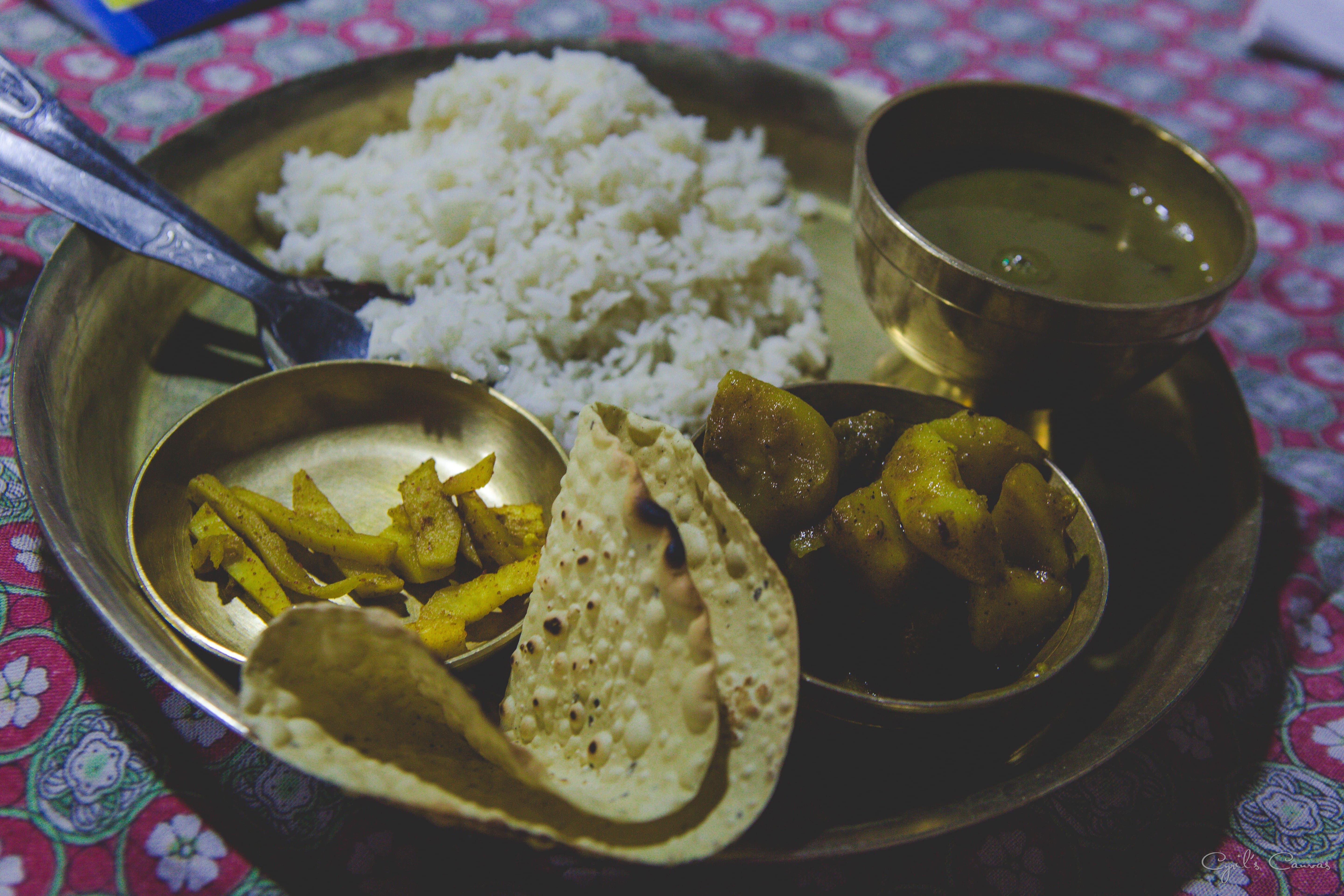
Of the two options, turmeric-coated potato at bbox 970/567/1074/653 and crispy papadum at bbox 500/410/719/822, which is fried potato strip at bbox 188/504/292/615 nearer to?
crispy papadum at bbox 500/410/719/822

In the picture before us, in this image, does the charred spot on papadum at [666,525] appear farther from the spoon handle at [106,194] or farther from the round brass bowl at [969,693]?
the spoon handle at [106,194]

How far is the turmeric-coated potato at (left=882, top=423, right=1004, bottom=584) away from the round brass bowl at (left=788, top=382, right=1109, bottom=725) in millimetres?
132

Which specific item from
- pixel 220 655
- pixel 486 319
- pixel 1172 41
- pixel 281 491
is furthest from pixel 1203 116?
pixel 220 655

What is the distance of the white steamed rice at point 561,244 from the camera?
1567 mm

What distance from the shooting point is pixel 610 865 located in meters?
0.95

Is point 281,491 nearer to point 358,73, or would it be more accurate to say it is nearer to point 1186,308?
point 358,73

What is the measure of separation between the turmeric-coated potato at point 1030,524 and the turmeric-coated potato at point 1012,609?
0.03m

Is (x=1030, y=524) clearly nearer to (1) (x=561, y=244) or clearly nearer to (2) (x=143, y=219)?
(1) (x=561, y=244)

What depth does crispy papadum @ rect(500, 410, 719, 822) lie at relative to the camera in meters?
0.91

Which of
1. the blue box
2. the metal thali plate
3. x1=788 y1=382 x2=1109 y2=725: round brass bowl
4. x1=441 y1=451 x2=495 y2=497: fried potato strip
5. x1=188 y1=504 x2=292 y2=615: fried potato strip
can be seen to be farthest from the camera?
the blue box

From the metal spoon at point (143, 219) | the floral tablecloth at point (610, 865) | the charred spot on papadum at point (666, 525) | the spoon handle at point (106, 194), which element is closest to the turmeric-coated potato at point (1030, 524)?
the floral tablecloth at point (610, 865)

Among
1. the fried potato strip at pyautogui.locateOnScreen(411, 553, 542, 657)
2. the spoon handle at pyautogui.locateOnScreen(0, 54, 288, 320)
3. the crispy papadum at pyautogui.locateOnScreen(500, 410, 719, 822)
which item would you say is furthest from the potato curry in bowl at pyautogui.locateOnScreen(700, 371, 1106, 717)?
the spoon handle at pyautogui.locateOnScreen(0, 54, 288, 320)

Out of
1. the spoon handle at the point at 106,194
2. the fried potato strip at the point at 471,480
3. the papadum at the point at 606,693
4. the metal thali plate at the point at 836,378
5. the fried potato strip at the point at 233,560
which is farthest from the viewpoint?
the spoon handle at the point at 106,194

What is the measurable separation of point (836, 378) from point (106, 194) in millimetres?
1323
